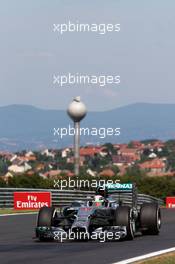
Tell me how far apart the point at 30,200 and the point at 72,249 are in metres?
21.0

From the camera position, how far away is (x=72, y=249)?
15438mm

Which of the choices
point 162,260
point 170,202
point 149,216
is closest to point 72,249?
point 162,260

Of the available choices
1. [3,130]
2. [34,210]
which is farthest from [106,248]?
[3,130]

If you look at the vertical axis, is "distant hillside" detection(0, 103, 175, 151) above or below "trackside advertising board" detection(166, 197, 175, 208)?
above

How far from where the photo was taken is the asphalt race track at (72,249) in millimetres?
13544

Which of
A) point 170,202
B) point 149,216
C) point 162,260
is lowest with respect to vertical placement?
point 162,260

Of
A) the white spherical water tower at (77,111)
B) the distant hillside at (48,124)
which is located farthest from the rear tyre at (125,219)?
the white spherical water tower at (77,111)

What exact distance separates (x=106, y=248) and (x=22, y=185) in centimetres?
2970

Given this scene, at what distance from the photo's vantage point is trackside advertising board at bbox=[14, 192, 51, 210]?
118 feet

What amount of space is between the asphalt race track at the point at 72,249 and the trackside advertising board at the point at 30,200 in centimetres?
1519

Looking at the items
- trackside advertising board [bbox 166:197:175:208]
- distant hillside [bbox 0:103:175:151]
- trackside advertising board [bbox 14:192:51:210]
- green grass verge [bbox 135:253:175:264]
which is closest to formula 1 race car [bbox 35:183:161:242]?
green grass verge [bbox 135:253:175:264]

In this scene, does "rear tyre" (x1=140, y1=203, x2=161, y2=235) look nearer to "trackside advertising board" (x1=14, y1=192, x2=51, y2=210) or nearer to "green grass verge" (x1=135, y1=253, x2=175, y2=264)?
"green grass verge" (x1=135, y1=253, x2=175, y2=264)

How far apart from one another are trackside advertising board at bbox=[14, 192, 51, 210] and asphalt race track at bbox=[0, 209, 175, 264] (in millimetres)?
15189

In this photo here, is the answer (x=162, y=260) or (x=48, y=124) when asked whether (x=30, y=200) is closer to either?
(x=162, y=260)
